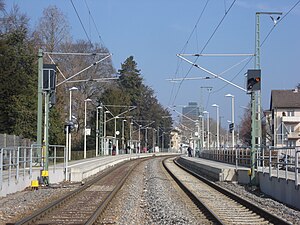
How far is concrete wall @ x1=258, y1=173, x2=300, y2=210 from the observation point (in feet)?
58.9

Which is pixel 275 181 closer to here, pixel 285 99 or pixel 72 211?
pixel 72 211

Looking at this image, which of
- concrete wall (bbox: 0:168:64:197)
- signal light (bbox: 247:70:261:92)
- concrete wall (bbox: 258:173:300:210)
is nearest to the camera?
concrete wall (bbox: 258:173:300:210)

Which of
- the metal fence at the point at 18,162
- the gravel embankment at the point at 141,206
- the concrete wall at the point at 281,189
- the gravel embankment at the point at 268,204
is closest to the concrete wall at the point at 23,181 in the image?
the metal fence at the point at 18,162

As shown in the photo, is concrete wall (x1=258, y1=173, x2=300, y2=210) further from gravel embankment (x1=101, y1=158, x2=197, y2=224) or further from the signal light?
the signal light

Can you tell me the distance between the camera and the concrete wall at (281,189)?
17962 mm

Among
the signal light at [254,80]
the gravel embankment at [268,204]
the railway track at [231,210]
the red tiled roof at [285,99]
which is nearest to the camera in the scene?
the railway track at [231,210]

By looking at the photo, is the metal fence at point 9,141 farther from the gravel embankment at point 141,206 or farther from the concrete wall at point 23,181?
the gravel embankment at point 141,206

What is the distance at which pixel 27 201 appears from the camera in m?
19.7

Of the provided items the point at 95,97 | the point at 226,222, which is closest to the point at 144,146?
the point at 95,97

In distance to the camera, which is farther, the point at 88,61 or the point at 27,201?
the point at 88,61

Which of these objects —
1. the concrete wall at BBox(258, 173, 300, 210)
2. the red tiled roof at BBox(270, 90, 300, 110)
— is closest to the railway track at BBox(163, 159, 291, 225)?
the concrete wall at BBox(258, 173, 300, 210)

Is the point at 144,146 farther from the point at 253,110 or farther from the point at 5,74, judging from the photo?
the point at 253,110

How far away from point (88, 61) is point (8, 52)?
1108 inches

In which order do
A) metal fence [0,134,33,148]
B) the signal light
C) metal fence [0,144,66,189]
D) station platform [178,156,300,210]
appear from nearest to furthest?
station platform [178,156,300,210], metal fence [0,144,66,189], the signal light, metal fence [0,134,33,148]
